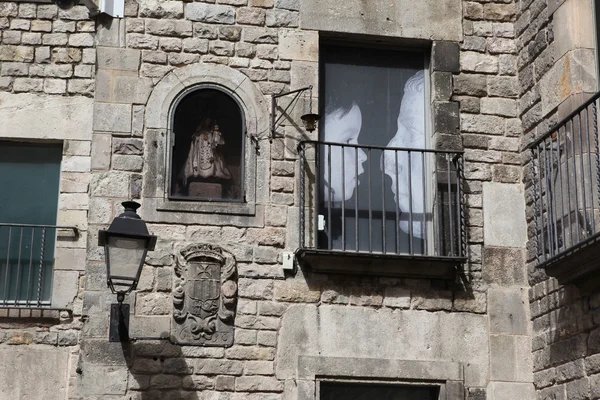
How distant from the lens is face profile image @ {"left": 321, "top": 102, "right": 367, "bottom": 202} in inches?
367

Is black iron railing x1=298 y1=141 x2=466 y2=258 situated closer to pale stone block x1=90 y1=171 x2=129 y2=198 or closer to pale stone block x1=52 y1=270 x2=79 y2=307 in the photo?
pale stone block x1=90 y1=171 x2=129 y2=198

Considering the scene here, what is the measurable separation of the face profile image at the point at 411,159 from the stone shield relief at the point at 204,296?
1.63m

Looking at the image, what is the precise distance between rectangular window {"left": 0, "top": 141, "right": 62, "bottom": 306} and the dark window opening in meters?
1.03

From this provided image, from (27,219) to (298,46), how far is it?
275 cm

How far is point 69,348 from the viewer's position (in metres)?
8.59

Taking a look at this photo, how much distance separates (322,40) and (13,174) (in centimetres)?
294

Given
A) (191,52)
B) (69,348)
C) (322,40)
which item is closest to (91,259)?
(69,348)

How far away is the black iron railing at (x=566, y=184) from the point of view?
803 centimetres

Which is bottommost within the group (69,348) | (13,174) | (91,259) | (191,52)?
(69,348)

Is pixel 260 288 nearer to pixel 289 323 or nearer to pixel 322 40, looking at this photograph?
pixel 289 323

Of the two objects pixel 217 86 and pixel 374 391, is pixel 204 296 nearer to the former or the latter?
pixel 374 391

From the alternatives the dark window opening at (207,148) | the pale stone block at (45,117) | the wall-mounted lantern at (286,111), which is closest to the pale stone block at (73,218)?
the pale stone block at (45,117)

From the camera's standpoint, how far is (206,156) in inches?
360

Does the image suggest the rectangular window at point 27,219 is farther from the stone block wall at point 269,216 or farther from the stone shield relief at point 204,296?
the stone shield relief at point 204,296
